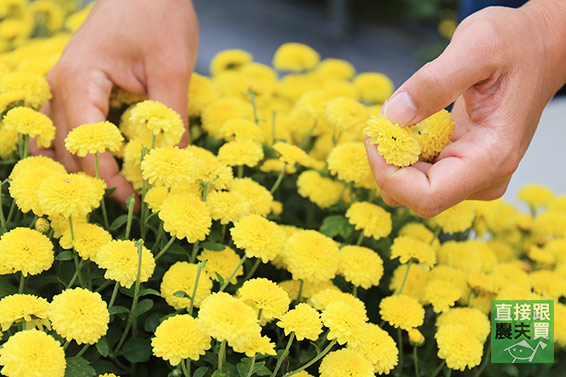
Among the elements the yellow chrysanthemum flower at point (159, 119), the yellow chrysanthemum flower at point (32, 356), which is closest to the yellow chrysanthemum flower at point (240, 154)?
the yellow chrysanthemum flower at point (159, 119)

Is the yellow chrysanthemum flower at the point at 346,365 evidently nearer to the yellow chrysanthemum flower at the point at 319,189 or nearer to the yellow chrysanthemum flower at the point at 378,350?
the yellow chrysanthemum flower at the point at 378,350

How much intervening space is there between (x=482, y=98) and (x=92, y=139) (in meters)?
0.58

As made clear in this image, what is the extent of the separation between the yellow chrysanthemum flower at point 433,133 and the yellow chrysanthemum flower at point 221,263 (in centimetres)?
33

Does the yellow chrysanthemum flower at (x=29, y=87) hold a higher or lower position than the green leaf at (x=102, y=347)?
higher

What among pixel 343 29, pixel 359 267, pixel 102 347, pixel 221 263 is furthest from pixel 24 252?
pixel 343 29

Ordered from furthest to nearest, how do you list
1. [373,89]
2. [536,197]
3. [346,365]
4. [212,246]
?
1. [373,89]
2. [536,197]
3. [212,246]
4. [346,365]

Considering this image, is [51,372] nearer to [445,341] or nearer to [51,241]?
[51,241]

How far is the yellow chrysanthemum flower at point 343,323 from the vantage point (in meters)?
0.75

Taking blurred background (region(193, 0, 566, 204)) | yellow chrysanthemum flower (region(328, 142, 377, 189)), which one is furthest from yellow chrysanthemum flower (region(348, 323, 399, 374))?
blurred background (region(193, 0, 566, 204))

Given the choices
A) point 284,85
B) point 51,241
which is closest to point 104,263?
point 51,241

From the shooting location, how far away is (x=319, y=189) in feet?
3.69

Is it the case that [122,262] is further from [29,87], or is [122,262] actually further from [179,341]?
[29,87]

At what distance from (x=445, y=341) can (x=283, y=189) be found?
0.51m

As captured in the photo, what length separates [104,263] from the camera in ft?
2.57
